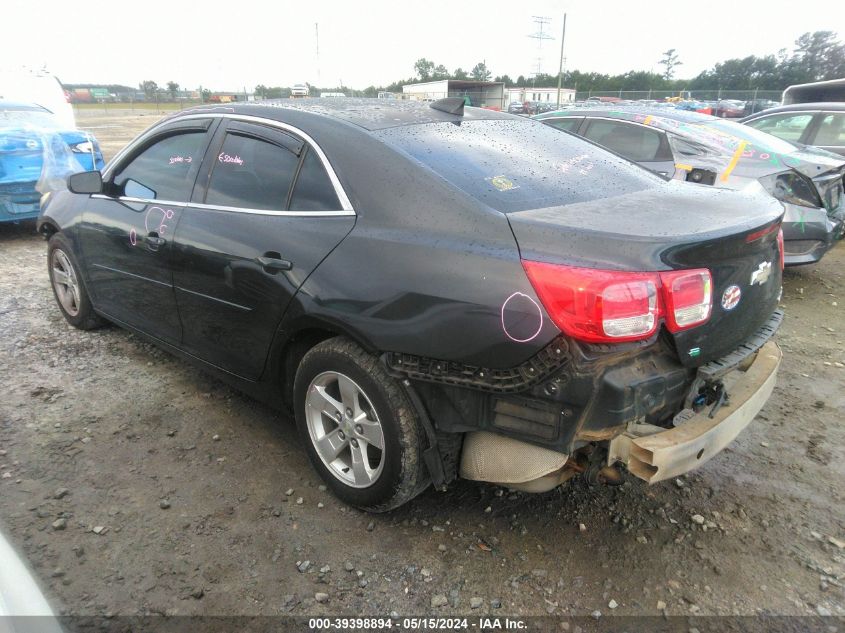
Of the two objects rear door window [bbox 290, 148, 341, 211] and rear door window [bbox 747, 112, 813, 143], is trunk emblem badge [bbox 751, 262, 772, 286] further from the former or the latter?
rear door window [bbox 747, 112, 813, 143]

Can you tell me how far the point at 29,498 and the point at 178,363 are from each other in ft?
4.87

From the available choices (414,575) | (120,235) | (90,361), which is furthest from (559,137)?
(90,361)

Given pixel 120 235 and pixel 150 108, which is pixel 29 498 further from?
pixel 150 108

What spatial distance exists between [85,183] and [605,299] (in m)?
3.29

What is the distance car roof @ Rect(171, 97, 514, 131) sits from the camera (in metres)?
2.77

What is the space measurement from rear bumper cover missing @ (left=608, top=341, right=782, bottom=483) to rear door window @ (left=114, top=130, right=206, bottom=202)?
2498 millimetres

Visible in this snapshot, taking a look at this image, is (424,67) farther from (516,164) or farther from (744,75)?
(516,164)

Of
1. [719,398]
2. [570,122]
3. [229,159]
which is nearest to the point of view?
[719,398]

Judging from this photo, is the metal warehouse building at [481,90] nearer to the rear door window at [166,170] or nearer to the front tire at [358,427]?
the rear door window at [166,170]

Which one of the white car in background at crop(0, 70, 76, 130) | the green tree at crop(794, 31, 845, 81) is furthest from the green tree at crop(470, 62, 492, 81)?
the white car in background at crop(0, 70, 76, 130)

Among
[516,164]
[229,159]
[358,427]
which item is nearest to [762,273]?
[516,164]

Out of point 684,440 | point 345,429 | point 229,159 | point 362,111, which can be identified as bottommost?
point 345,429

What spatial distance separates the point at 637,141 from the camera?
6.27 m

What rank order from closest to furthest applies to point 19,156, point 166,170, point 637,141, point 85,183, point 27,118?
point 166,170, point 85,183, point 637,141, point 19,156, point 27,118
